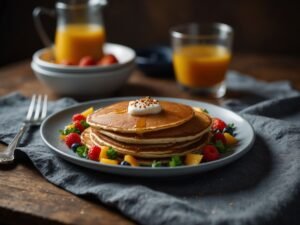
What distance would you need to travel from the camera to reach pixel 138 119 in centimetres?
131

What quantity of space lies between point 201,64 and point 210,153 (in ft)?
2.69

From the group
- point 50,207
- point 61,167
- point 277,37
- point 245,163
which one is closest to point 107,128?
point 61,167

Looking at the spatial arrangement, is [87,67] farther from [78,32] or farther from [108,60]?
[78,32]

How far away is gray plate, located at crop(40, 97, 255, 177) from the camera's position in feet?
3.81

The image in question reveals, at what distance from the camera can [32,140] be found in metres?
1.50

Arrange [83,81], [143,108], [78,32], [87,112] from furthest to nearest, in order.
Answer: [78,32] < [83,81] < [87,112] < [143,108]

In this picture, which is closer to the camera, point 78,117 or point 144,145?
point 144,145

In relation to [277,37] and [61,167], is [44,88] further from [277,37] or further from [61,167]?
[277,37]

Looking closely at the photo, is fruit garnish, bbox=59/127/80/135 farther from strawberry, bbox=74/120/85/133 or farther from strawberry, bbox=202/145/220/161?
strawberry, bbox=202/145/220/161

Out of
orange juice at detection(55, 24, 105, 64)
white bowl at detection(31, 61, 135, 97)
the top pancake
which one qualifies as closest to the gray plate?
the top pancake

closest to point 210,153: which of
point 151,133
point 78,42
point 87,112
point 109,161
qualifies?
point 151,133

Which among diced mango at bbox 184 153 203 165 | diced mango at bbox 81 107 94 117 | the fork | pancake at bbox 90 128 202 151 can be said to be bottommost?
the fork

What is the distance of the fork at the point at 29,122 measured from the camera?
4.44 ft

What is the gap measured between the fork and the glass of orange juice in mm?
614
